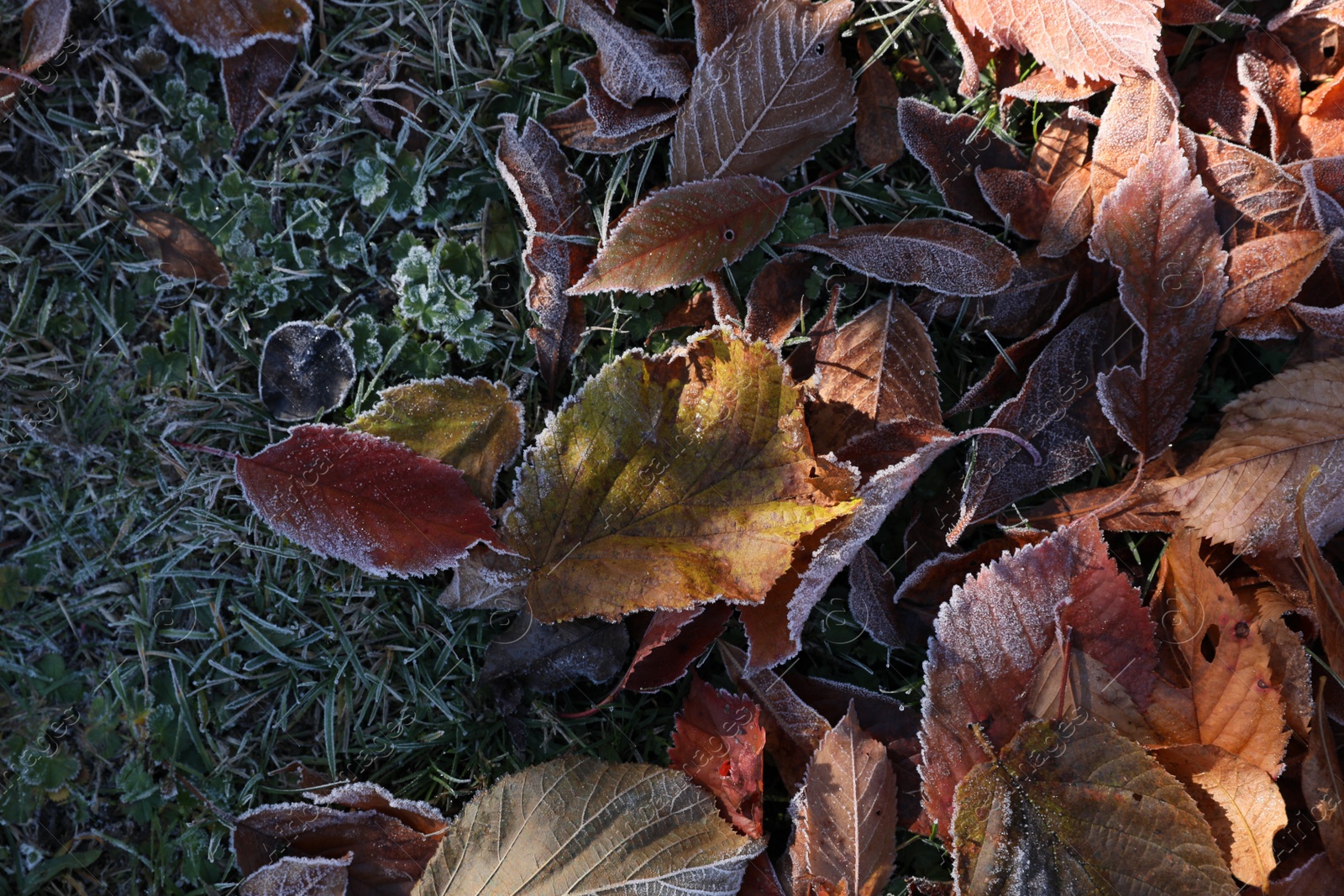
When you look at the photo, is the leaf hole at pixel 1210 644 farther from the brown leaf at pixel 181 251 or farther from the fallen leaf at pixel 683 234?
the brown leaf at pixel 181 251

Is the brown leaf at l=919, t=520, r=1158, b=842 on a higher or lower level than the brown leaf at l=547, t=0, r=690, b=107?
lower

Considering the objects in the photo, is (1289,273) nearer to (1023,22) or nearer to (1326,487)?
(1326,487)

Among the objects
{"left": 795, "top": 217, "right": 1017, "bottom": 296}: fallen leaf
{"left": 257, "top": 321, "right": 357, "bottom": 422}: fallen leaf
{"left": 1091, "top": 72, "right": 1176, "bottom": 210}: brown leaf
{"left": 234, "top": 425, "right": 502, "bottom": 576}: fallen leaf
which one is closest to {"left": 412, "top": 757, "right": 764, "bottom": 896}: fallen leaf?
{"left": 234, "top": 425, "right": 502, "bottom": 576}: fallen leaf

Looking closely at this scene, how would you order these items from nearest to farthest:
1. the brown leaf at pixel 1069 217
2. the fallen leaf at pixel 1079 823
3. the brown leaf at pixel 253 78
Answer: the fallen leaf at pixel 1079 823 < the brown leaf at pixel 1069 217 < the brown leaf at pixel 253 78

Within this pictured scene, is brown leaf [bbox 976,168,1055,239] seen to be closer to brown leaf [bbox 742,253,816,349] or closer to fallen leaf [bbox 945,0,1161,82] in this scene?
fallen leaf [bbox 945,0,1161,82]

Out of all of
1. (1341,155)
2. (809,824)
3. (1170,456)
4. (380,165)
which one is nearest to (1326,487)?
(1170,456)

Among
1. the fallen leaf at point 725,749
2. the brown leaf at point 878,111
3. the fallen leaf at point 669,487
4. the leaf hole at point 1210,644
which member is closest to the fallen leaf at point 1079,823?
the leaf hole at point 1210,644
